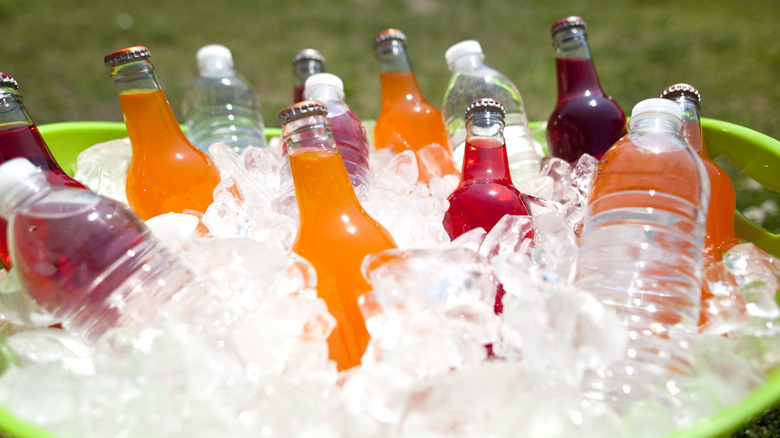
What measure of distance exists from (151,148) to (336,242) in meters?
0.46

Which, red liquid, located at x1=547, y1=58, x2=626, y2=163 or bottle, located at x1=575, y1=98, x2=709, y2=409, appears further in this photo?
red liquid, located at x1=547, y1=58, x2=626, y2=163

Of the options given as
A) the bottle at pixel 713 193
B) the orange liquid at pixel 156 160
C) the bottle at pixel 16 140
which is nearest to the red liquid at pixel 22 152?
the bottle at pixel 16 140

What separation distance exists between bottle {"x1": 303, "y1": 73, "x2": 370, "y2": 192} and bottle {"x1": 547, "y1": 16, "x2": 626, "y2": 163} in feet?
1.60

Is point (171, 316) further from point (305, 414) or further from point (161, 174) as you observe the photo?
point (161, 174)

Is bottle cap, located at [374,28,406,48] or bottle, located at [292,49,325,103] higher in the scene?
bottle cap, located at [374,28,406,48]

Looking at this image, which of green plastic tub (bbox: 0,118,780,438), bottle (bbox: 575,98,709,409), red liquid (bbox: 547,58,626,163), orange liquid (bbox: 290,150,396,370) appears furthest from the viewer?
red liquid (bbox: 547,58,626,163)

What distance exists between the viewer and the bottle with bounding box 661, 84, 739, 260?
1.08 m

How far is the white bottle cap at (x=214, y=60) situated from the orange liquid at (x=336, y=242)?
28.9 inches

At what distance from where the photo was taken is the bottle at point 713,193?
1.08 meters

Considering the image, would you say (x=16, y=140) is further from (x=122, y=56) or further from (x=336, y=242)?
(x=336, y=242)

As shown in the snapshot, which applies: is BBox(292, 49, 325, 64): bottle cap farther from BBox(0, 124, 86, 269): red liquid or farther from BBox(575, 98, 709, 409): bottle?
BBox(575, 98, 709, 409): bottle

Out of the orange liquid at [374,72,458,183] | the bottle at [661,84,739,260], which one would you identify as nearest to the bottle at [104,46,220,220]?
the orange liquid at [374,72,458,183]

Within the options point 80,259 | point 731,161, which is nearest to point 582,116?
point 731,161

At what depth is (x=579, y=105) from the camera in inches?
53.4
